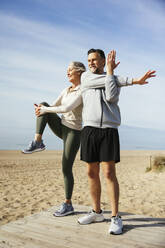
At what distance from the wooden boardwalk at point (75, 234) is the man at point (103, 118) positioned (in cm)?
21

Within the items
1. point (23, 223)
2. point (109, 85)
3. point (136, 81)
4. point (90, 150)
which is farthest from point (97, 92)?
point (23, 223)

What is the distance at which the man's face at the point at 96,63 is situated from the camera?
330 cm

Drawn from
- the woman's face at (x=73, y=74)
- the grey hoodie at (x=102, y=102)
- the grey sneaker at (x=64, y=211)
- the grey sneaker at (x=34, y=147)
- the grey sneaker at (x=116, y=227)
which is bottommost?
the grey sneaker at (x=64, y=211)

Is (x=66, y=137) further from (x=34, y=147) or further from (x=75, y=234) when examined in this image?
(x=75, y=234)

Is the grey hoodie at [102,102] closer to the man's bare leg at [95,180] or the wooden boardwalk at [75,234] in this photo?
the man's bare leg at [95,180]

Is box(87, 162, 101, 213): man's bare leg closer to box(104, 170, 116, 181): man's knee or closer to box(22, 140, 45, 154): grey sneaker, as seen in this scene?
box(104, 170, 116, 181): man's knee

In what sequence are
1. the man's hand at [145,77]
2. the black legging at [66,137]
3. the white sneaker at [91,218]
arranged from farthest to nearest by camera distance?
1. the black legging at [66,137]
2. the white sneaker at [91,218]
3. the man's hand at [145,77]

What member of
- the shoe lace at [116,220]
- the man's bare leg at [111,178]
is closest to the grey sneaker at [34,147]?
the man's bare leg at [111,178]

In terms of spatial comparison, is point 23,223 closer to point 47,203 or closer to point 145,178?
point 47,203

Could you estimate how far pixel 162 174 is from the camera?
11.9 metres

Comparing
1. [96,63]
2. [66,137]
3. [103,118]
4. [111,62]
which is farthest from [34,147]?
[111,62]

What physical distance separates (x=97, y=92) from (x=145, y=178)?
30.7ft

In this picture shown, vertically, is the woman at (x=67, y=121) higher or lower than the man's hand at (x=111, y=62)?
lower

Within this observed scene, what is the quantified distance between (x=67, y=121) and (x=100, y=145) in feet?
2.63
